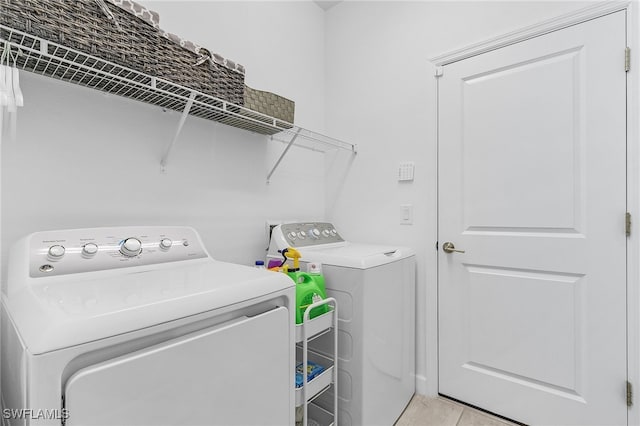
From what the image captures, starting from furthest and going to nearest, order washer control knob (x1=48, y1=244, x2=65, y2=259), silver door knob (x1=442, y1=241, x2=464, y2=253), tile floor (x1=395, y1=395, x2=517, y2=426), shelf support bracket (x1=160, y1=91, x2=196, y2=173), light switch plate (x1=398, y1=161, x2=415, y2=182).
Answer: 1. light switch plate (x1=398, y1=161, x2=415, y2=182)
2. silver door knob (x1=442, y1=241, x2=464, y2=253)
3. tile floor (x1=395, y1=395, x2=517, y2=426)
4. shelf support bracket (x1=160, y1=91, x2=196, y2=173)
5. washer control knob (x1=48, y1=244, x2=65, y2=259)

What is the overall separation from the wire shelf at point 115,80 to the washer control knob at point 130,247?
0.58 meters

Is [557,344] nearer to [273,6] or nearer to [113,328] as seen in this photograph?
[113,328]

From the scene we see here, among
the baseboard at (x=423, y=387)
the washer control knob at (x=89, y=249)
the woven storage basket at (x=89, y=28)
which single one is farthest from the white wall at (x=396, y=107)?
the washer control knob at (x=89, y=249)

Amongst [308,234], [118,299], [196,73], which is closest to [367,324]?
[308,234]

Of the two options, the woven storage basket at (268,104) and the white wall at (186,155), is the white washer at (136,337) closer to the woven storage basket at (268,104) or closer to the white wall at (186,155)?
the white wall at (186,155)

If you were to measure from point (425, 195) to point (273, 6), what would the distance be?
160 cm

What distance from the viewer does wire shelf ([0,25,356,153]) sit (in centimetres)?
98

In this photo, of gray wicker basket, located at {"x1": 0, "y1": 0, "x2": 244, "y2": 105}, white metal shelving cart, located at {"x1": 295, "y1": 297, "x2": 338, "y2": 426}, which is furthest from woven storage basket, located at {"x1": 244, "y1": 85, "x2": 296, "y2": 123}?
white metal shelving cart, located at {"x1": 295, "y1": 297, "x2": 338, "y2": 426}

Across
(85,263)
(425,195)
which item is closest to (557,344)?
(425,195)

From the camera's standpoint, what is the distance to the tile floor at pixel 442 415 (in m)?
1.75

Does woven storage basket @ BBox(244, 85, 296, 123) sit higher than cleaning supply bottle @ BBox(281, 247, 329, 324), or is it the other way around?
woven storage basket @ BBox(244, 85, 296, 123)

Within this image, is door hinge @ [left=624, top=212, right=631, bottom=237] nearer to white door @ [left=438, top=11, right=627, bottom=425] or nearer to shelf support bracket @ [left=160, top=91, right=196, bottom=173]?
white door @ [left=438, top=11, right=627, bottom=425]

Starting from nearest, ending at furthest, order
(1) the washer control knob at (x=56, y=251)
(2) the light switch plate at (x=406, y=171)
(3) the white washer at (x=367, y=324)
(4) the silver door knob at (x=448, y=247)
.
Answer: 1. (1) the washer control knob at (x=56, y=251)
2. (3) the white washer at (x=367, y=324)
3. (4) the silver door knob at (x=448, y=247)
4. (2) the light switch plate at (x=406, y=171)

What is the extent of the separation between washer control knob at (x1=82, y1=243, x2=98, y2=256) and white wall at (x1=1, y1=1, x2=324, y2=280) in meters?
0.25
